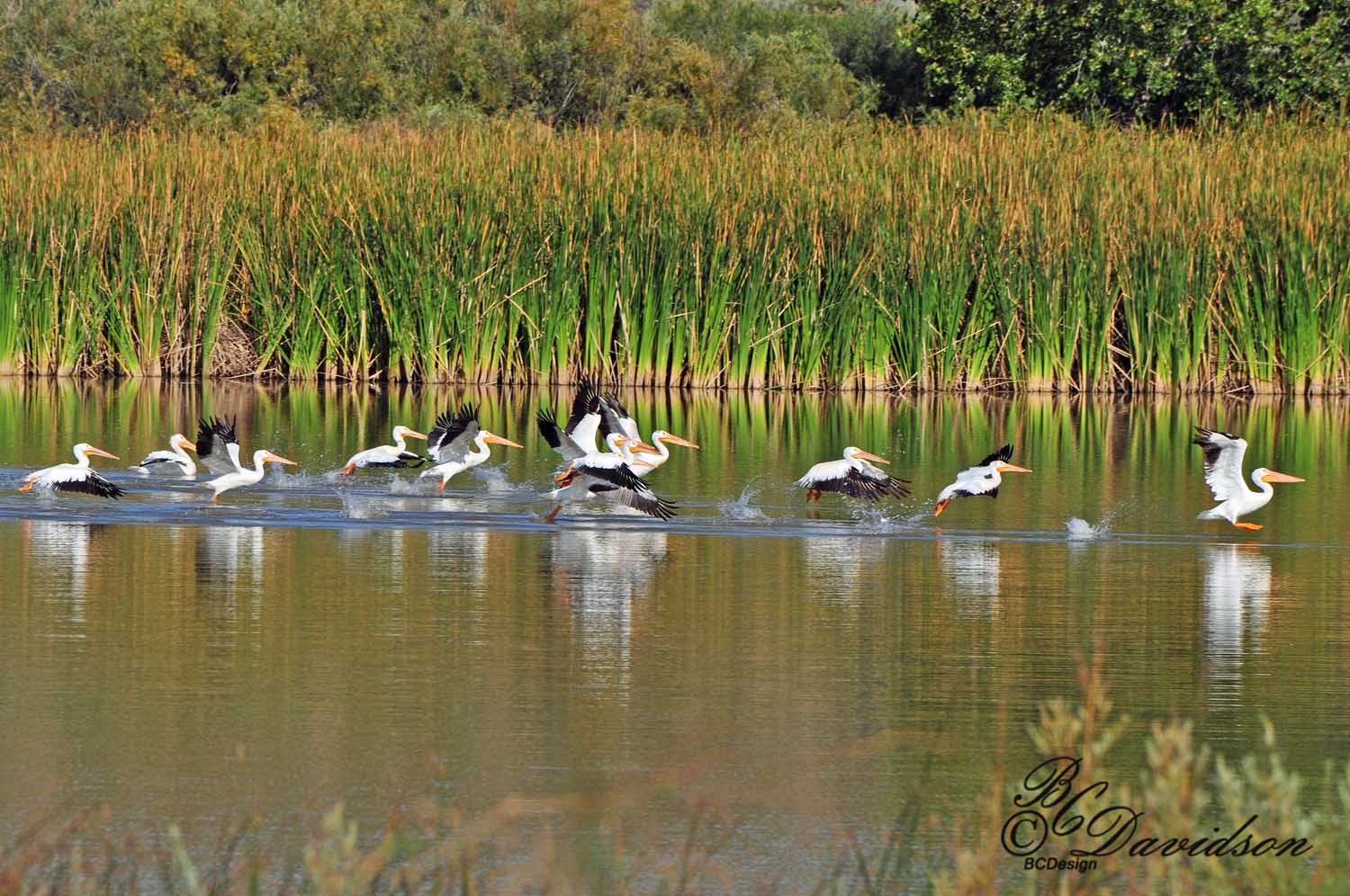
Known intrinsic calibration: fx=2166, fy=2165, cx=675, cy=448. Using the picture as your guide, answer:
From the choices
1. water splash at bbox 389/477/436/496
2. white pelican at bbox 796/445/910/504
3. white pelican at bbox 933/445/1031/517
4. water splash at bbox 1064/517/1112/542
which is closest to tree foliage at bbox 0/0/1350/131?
water splash at bbox 389/477/436/496

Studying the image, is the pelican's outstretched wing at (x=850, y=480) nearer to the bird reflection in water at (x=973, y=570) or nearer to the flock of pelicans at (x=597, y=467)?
the flock of pelicans at (x=597, y=467)

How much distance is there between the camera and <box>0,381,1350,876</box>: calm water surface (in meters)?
6.32

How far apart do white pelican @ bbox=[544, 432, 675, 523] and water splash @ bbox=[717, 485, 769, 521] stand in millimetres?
356

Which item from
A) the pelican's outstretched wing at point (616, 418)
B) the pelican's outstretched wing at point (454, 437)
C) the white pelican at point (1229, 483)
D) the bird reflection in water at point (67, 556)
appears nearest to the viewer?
the bird reflection in water at point (67, 556)

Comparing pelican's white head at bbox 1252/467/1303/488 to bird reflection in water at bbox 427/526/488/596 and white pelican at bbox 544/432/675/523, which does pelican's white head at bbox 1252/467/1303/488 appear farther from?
bird reflection in water at bbox 427/526/488/596

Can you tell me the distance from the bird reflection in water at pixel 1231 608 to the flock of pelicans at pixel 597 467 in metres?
0.87

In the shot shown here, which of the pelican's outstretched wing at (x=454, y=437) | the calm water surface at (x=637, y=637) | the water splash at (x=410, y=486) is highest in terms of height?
the pelican's outstretched wing at (x=454, y=437)

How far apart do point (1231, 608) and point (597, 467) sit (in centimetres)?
391

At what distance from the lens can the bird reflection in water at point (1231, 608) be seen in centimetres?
803

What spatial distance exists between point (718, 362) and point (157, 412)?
586 centimetres

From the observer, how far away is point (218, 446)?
1304 cm

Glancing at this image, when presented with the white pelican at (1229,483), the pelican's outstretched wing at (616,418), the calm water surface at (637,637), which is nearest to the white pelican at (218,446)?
the calm water surface at (637,637)

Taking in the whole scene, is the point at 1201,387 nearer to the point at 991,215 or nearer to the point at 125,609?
the point at 991,215

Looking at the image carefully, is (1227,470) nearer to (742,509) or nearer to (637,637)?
(742,509)
